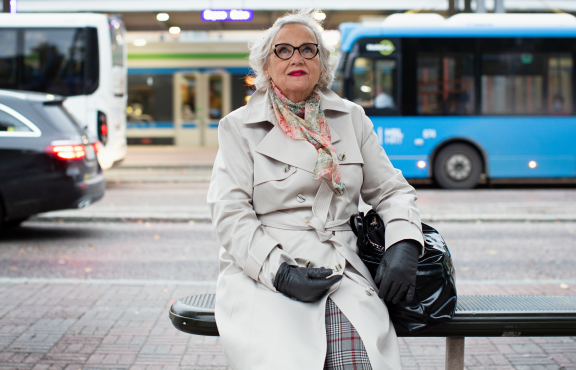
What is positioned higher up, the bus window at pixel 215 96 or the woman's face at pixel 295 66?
the bus window at pixel 215 96

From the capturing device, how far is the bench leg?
2.72m

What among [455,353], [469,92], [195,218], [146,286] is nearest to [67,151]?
[195,218]

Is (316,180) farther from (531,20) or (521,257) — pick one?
(531,20)

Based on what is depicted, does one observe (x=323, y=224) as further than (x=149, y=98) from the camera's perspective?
No

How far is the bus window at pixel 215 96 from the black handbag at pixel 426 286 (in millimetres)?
21128

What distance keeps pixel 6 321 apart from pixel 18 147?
135 inches

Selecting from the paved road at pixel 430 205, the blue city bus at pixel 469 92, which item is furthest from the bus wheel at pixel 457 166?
the paved road at pixel 430 205

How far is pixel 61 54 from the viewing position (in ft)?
41.6

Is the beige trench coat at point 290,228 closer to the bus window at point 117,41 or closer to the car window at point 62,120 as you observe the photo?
the car window at point 62,120

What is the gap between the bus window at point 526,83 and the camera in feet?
40.1

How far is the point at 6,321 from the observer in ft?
13.5

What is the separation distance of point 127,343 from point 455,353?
198 centimetres

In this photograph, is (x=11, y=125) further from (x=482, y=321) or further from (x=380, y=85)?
(x=380, y=85)

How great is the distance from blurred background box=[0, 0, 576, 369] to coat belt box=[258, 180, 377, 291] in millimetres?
741
